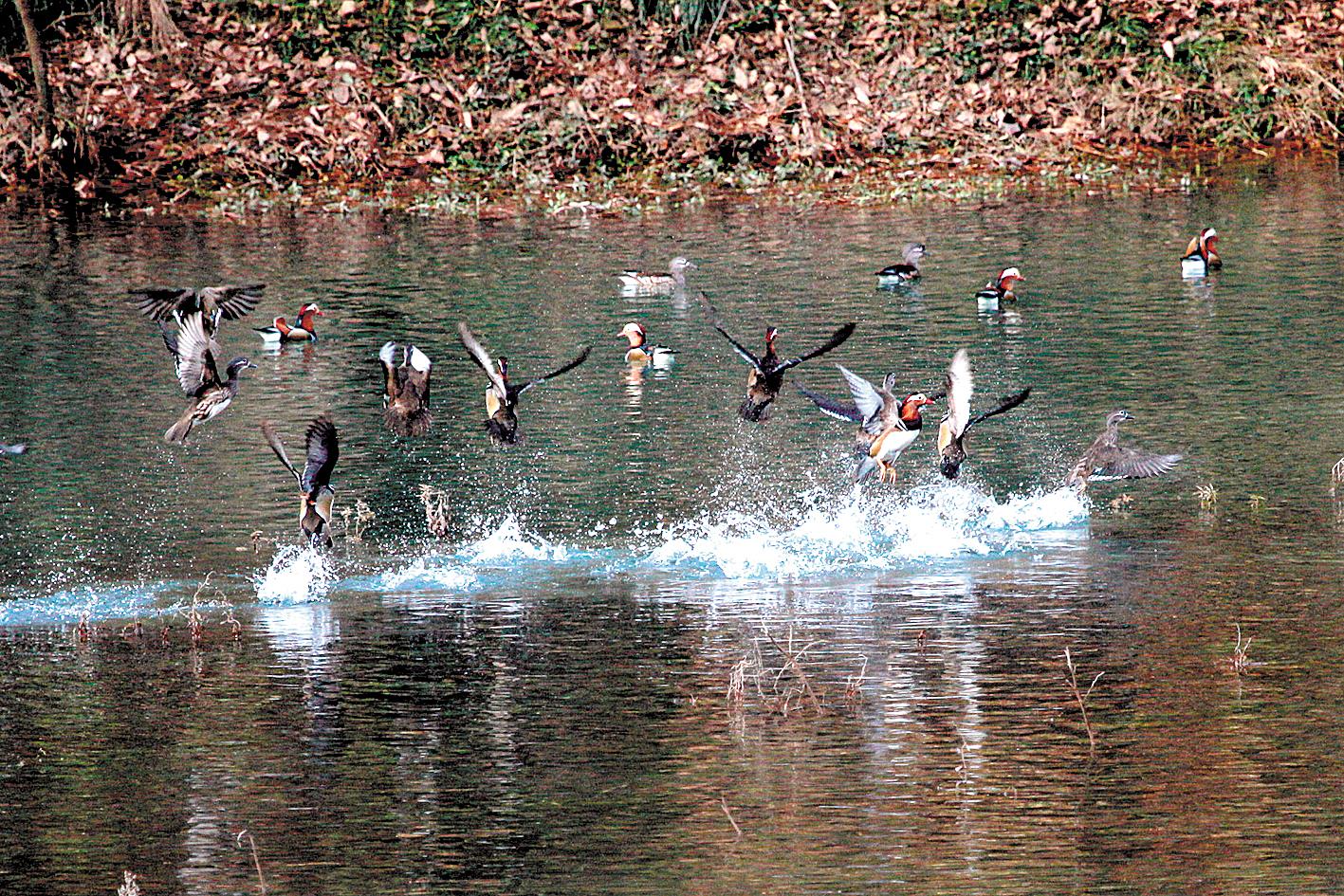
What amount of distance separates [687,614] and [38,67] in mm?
20322

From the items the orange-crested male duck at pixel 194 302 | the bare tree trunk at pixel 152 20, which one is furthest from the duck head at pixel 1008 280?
the bare tree trunk at pixel 152 20

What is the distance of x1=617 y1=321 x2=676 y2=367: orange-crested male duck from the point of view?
58.7 feet

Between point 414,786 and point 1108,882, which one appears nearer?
point 1108,882

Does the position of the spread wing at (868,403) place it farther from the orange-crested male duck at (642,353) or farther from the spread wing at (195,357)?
the orange-crested male duck at (642,353)

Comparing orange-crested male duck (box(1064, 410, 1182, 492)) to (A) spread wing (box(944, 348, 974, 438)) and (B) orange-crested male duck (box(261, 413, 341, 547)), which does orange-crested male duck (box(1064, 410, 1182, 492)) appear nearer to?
(A) spread wing (box(944, 348, 974, 438))

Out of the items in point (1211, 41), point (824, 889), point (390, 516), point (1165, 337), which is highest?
point (1211, 41)

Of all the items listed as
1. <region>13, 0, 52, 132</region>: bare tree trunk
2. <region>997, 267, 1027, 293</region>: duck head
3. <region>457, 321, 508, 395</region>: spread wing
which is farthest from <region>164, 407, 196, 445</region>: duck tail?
<region>13, 0, 52, 132</region>: bare tree trunk

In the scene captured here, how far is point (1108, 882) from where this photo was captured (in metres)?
7.14

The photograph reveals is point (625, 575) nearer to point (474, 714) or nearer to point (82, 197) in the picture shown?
point (474, 714)

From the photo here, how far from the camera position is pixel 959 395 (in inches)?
483

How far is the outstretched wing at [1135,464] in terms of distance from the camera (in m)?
13.0

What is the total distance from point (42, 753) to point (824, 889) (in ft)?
11.4

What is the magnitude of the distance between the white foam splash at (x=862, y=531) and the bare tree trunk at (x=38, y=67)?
724 inches

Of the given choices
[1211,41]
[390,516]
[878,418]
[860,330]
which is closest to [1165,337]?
[860,330]
